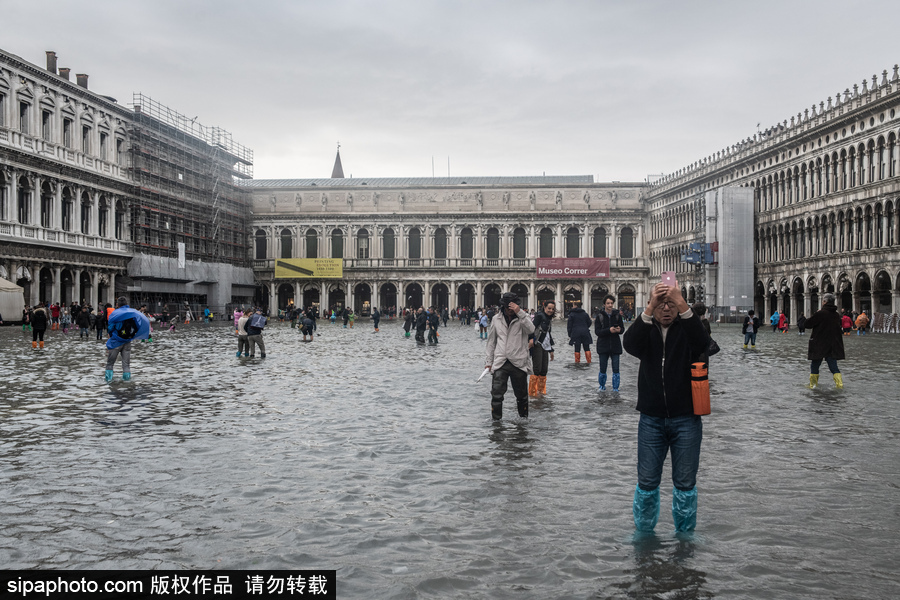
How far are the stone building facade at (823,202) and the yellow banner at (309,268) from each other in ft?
96.5

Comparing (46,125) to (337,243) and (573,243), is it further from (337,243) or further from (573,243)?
(573,243)

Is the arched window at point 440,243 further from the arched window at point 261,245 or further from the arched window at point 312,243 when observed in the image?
the arched window at point 261,245

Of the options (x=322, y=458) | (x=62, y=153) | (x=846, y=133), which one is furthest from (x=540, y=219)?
(x=322, y=458)

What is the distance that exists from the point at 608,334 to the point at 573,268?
2302 inches

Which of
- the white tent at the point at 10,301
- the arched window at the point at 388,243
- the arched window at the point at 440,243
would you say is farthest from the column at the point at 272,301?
the white tent at the point at 10,301

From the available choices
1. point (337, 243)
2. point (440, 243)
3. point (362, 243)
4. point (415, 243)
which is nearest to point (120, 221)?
point (337, 243)

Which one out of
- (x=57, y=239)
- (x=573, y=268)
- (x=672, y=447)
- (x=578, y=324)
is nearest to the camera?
(x=672, y=447)

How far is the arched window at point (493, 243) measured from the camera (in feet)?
242

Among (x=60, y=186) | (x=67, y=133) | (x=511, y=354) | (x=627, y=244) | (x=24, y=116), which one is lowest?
(x=511, y=354)

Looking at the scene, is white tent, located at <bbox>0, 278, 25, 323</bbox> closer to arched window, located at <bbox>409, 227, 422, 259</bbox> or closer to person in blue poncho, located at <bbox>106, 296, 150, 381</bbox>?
person in blue poncho, located at <bbox>106, 296, 150, 381</bbox>

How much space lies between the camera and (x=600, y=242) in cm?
7275

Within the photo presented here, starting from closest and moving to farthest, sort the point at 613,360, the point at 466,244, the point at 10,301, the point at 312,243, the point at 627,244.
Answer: the point at 613,360 → the point at 10,301 → the point at 627,244 → the point at 466,244 → the point at 312,243

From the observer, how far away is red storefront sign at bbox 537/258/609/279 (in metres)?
71.1

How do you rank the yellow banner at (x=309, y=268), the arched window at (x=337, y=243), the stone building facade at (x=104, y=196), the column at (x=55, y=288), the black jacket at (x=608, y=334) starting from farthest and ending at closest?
the arched window at (x=337, y=243) < the yellow banner at (x=309, y=268) < the column at (x=55, y=288) < the stone building facade at (x=104, y=196) < the black jacket at (x=608, y=334)
